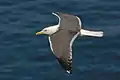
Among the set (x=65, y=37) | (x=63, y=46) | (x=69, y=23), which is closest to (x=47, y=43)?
(x=69, y=23)

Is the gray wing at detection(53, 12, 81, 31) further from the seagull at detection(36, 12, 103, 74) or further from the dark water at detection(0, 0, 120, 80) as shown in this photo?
the dark water at detection(0, 0, 120, 80)

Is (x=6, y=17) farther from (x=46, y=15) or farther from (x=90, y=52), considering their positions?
(x=90, y=52)

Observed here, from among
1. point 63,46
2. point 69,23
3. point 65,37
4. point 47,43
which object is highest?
point 69,23

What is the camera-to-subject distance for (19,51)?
67.9 feet

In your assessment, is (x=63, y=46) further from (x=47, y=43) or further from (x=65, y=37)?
(x=47, y=43)

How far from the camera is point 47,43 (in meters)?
21.1

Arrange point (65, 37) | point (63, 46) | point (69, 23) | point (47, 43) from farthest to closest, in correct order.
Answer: point (47, 43)
point (69, 23)
point (65, 37)
point (63, 46)

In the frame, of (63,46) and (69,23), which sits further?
(69,23)

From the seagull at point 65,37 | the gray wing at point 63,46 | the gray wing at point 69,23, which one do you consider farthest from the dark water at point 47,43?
the gray wing at point 63,46

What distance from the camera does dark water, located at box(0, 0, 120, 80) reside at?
64.8 feet

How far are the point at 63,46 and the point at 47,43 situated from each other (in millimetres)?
7068

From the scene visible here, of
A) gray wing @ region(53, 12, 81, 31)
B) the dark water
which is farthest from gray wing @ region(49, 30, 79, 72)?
the dark water

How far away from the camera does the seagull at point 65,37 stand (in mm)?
13466

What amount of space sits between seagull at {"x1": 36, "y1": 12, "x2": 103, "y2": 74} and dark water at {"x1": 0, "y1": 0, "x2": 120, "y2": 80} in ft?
15.6
